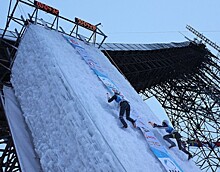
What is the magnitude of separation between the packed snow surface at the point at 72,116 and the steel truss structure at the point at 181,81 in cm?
1136

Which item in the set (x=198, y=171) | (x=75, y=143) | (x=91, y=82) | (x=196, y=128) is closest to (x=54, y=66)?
(x=91, y=82)

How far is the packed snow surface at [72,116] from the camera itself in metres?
7.74

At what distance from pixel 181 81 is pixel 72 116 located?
86.4ft

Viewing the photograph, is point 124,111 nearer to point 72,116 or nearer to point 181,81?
point 72,116

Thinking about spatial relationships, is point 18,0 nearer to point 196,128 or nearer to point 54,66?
point 54,66

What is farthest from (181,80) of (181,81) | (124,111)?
(124,111)

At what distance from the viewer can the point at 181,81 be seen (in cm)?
3359

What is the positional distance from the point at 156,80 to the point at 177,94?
112 inches

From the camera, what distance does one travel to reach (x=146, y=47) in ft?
98.0

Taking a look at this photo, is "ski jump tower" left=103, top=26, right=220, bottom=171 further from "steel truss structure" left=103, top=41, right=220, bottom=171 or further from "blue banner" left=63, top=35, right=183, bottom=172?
"blue banner" left=63, top=35, right=183, bottom=172

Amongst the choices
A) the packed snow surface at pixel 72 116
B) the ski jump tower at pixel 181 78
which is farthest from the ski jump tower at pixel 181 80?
the packed snow surface at pixel 72 116

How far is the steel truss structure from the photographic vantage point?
2586 cm

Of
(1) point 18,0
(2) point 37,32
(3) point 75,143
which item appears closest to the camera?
(3) point 75,143

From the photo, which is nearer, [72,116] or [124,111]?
[72,116]
